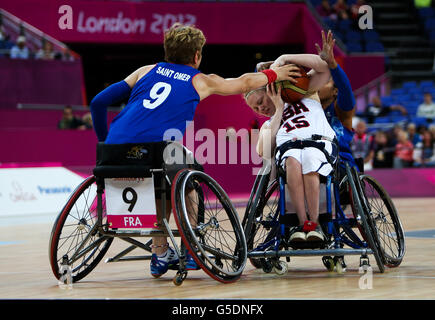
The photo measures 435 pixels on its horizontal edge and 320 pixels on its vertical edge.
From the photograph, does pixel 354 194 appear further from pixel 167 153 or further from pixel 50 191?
pixel 50 191

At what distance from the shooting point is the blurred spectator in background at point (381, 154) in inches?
547

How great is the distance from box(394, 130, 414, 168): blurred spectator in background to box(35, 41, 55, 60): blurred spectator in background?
23.5ft

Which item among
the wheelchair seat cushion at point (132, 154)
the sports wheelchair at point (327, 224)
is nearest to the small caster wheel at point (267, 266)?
the sports wheelchair at point (327, 224)

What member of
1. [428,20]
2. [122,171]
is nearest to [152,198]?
[122,171]

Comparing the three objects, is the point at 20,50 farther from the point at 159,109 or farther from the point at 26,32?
the point at 159,109

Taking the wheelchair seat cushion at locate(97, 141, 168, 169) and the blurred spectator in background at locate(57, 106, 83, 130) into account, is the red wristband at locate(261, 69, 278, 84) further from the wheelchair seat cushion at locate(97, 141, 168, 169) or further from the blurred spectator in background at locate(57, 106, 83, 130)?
the blurred spectator in background at locate(57, 106, 83, 130)

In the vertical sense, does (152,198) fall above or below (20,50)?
below

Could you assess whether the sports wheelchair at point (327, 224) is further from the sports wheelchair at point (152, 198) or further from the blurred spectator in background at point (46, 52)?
the blurred spectator in background at point (46, 52)

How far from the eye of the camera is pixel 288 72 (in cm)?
435

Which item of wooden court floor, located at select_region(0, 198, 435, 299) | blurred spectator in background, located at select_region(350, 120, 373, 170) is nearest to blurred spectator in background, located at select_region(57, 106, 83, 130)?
blurred spectator in background, located at select_region(350, 120, 373, 170)

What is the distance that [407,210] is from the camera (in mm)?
10367

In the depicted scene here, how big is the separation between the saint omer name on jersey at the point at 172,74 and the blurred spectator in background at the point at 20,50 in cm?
1148

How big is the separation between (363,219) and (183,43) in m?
1.38

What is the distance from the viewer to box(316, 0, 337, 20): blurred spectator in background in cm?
1995
